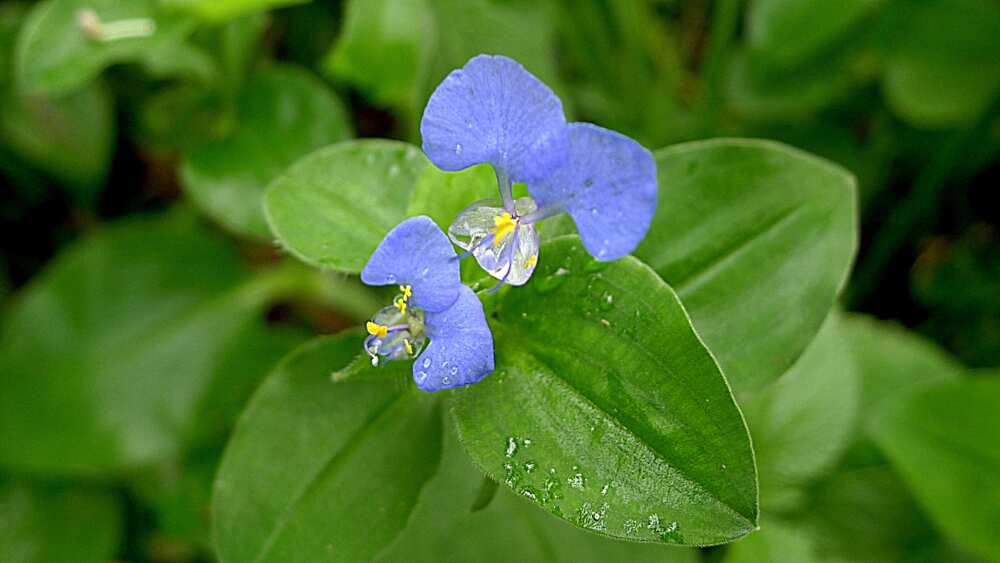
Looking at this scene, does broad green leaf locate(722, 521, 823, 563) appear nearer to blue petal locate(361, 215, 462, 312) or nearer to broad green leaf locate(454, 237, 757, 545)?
broad green leaf locate(454, 237, 757, 545)

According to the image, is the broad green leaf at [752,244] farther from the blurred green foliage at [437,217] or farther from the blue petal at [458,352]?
the blue petal at [458,352]

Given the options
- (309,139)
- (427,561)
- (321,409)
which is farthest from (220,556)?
(309,139)

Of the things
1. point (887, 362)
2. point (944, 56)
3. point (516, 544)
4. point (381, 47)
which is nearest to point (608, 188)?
point (516, 544)

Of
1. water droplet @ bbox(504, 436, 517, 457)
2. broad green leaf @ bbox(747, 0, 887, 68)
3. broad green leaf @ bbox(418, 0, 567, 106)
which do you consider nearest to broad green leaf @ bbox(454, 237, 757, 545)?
water droplet @ bbox(504, 436, 517, 457)

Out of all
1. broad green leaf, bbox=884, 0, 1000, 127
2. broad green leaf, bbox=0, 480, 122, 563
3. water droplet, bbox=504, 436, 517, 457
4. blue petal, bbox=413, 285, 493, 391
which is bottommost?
broad green leaf, bbox=0, 480, 122, 563

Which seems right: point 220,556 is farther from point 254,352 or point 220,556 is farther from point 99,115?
point 99,115
